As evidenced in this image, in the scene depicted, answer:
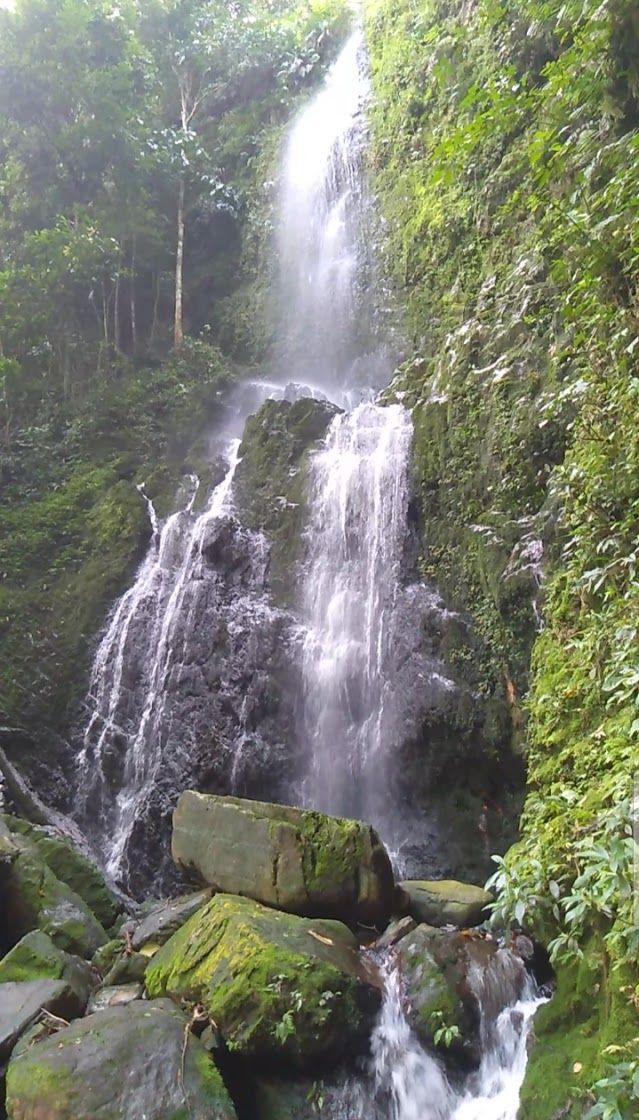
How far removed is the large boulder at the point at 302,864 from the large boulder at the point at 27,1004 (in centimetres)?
129

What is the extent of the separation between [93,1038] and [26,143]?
49.5 feet

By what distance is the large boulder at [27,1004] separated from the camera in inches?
169

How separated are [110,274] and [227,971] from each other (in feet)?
44.9

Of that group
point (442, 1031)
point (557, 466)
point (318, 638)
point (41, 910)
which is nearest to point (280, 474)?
point (318, 638)

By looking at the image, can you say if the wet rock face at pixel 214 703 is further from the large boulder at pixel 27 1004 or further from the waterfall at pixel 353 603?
the large boulder at pixel 27 1004

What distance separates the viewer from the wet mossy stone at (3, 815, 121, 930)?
21.3 ft

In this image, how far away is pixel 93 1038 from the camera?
4.00m

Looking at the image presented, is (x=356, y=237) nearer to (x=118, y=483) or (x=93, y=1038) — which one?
(x=118, y=483)

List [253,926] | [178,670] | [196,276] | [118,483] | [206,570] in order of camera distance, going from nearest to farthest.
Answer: [253,926]
[178,670]
[206,570]
[118,483]
[196,276]

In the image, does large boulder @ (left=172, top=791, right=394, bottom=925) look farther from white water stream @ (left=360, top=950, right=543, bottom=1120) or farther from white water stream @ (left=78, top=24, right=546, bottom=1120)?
white water stream @ (left=78, top=24, right=546, bottom=1120)

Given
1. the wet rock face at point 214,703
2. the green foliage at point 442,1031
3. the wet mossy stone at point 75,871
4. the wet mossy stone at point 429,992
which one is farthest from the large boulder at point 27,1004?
the wet rock face at point 214,703

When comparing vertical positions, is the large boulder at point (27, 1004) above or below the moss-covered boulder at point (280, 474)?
below

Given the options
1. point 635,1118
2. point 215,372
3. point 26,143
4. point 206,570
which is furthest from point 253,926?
point 26,143

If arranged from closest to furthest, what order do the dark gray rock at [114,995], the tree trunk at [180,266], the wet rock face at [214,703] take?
the dark gray rock at [114,995] < the wet rock face at [214,703] < the tree trunk at [180,266]
